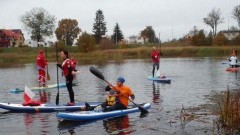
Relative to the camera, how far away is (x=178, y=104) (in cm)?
1647

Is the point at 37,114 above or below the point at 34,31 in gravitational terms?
below

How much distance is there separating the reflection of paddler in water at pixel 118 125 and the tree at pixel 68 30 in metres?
99.5

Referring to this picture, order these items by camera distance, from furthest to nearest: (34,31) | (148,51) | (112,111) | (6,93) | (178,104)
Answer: (34,31)
(148,51)
(6,93)
(178,104)
(112,111)

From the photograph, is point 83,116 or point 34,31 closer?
point 83,116

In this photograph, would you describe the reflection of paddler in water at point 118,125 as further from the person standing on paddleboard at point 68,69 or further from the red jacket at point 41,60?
the red jacket at point 41,60

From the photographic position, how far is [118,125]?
12.8 metres

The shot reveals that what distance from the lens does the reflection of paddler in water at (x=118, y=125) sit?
39.0 ft

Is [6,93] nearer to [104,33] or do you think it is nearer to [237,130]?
[237,130]

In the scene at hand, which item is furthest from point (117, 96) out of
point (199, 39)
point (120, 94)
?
point (199, 39)

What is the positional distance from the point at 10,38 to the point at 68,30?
19.0 metres

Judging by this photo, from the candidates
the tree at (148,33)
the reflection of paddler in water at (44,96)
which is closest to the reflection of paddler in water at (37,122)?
the reflection of paddler in water at (44,96)

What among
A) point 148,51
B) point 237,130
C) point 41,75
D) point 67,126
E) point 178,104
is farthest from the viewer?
point 148,51

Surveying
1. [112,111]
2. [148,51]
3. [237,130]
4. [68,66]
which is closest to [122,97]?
[112,111]

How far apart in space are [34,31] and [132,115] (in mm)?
98869
